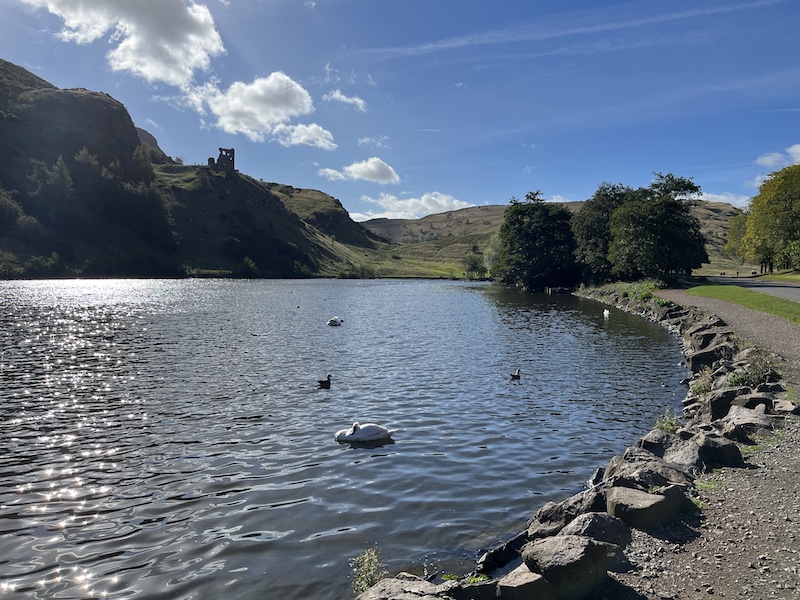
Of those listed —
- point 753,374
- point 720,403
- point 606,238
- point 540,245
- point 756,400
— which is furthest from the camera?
point 540,245

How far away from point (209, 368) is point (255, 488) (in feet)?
60.8

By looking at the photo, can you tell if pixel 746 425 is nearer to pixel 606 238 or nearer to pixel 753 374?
pixel 753 374

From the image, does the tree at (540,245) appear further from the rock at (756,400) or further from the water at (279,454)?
the rock at (756,400)

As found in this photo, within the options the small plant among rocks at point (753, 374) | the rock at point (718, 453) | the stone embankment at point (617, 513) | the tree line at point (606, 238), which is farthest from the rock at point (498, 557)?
the tree line at point (606, 238)

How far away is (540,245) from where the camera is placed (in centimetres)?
11981

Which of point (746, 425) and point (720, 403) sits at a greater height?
point (746, 425)

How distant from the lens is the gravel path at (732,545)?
7.82m

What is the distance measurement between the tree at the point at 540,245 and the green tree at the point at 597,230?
4020 millimetres

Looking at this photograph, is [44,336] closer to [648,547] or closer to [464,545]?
[464,545]

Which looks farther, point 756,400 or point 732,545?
point 756,400

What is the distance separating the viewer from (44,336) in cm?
4406

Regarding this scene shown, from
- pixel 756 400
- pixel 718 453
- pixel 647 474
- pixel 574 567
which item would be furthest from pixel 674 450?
pixel 574 567

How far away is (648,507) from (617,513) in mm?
692

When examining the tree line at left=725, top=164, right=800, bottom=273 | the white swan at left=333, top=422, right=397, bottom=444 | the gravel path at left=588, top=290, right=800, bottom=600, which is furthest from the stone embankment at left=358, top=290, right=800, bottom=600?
the tree line at left=725, top=164, right=800, bottom=273
